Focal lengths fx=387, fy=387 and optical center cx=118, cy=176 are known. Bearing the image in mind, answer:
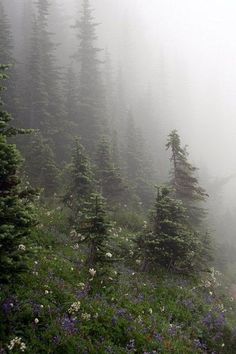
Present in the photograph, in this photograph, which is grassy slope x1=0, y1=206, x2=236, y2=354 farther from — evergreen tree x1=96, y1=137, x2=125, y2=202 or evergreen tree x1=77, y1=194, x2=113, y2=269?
evergreen tree x1=96, y1=137, x2=125, y2=202

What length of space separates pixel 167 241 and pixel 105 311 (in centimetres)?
490

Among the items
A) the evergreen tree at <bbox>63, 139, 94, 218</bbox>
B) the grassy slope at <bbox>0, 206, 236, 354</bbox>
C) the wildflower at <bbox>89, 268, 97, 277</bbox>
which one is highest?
the evergreen tree at <bbox>63, 139, 94, 218</bbox>

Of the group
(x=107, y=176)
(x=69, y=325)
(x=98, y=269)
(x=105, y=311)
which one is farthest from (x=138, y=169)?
(x=69, y=325)

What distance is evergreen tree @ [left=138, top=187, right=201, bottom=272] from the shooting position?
1415 cm

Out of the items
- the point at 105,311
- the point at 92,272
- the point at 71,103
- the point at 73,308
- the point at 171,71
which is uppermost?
the point at 171,71

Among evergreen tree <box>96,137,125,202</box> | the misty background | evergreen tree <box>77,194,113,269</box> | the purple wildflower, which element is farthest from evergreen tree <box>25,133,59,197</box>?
the misty background

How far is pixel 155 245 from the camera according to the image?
1415 centimetres

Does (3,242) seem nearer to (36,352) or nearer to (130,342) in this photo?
(36,352)

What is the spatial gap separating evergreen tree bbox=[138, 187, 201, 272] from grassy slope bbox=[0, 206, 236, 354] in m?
0.62

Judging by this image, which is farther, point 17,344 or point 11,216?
point 11,216

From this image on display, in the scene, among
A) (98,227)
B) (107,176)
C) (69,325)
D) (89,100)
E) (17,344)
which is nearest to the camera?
(17,344)

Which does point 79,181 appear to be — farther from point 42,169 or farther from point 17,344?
point 17,344

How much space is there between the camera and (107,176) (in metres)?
26.1

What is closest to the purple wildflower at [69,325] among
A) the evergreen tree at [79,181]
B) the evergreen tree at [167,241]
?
the evergreen tree at [167,241]
